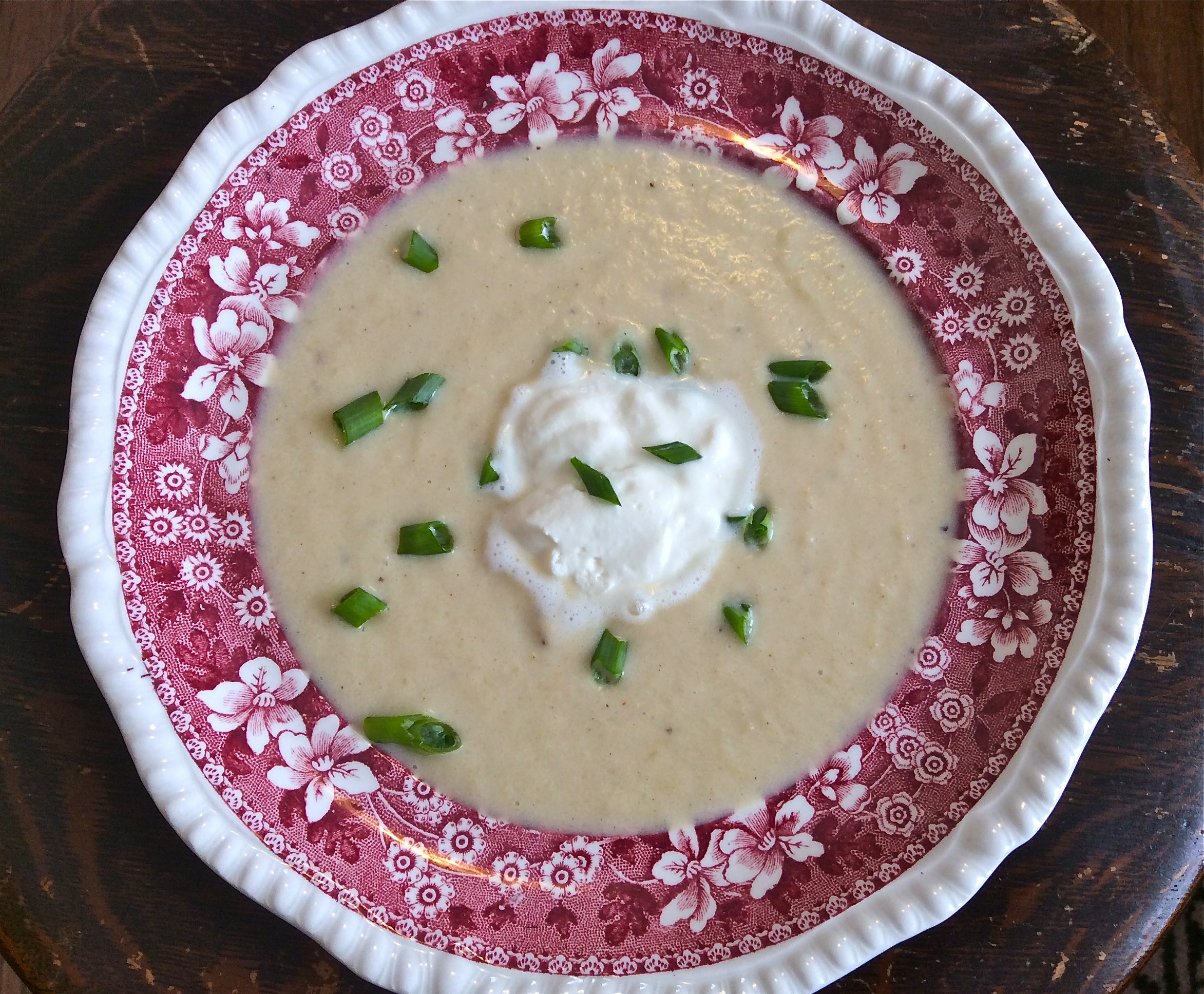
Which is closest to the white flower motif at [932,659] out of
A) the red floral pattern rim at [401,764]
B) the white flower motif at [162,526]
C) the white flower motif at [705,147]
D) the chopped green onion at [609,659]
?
the red floral pattern rim at [401,764]

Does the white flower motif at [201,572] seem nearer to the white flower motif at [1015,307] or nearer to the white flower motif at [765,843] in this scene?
the white flower motif at [765,843]

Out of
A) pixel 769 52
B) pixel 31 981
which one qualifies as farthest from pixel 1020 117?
pixel 31 981

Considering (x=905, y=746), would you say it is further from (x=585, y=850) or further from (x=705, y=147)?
(x=705, y=147)

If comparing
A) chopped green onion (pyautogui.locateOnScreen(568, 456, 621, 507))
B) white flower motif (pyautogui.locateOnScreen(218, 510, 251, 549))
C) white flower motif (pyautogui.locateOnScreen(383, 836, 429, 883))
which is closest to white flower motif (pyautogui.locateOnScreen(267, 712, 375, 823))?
white flower motif (pyautogui.locateOnScreen(383, 836, 429, 883))

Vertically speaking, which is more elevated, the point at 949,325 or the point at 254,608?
the point at 949,325

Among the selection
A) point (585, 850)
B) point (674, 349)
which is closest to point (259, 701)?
point (585, 850)
